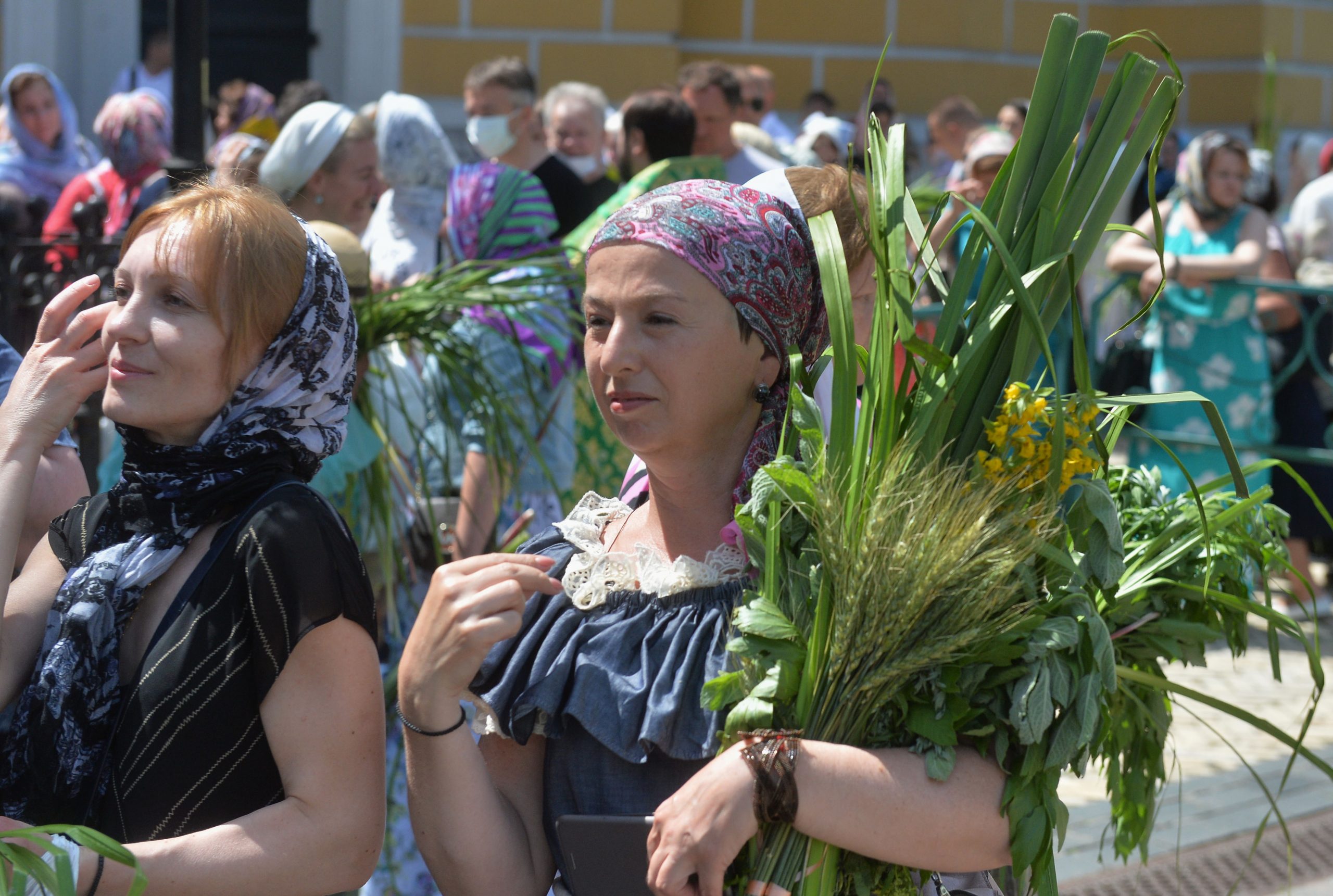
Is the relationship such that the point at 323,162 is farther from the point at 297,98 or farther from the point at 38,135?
the point at 38,135

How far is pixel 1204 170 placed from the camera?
6.53m

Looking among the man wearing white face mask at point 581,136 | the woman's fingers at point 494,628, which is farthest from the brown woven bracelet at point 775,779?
the man wearing white face mask at point 581,136

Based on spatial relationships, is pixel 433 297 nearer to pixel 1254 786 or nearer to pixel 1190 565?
pixel 1190 565

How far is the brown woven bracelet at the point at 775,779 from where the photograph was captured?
1.55m

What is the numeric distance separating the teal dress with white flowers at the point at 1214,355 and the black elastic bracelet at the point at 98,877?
5.33 meters

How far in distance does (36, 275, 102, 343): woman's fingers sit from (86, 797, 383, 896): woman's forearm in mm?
699

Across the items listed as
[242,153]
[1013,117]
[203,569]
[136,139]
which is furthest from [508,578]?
[1013,117]

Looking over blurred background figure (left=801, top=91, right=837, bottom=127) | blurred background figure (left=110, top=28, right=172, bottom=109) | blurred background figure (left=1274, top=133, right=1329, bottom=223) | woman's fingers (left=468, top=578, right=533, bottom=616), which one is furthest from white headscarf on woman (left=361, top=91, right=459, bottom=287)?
blurred background figure (left=1274, top=133, right=1329, bottom=223)

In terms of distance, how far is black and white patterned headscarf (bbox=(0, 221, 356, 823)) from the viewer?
5.97 ft

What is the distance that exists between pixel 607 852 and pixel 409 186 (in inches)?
150

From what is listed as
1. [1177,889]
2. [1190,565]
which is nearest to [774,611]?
[1190,565]

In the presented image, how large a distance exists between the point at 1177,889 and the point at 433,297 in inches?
98.8

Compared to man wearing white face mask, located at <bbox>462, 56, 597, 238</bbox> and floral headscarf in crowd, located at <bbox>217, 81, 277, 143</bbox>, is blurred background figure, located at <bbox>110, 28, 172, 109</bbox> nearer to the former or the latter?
floral headscarf in crowd, located at <bbox>217, 81, 277, 143</bbox>

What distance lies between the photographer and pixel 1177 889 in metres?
4.00
